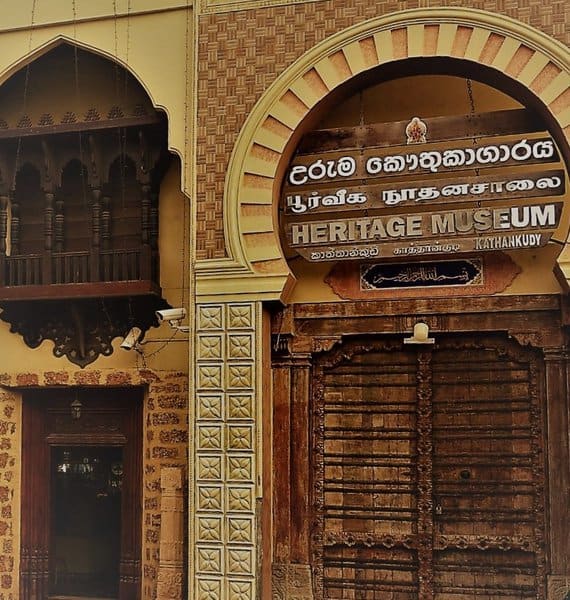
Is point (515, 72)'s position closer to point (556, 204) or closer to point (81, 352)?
point (556, 204)

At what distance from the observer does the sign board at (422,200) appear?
6434 millimetres

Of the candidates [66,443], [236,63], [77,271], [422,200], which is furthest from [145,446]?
[236,63]

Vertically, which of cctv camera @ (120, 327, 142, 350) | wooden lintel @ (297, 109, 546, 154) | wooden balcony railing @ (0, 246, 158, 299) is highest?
wooden lintel @ (297, 109, 546, 154)

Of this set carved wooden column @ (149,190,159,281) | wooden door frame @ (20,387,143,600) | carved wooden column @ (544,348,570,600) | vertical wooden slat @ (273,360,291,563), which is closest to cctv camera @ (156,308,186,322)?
carved wooden column @ (149,190,159,281)

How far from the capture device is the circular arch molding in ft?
21.1

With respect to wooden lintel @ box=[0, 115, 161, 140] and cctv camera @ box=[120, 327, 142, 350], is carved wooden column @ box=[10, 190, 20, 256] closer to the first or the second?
wooden lintel @ box=[0, 115, 161, 140]

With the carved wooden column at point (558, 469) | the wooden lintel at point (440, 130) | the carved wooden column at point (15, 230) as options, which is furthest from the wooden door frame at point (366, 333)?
the carved wooden column at point (15, 230)

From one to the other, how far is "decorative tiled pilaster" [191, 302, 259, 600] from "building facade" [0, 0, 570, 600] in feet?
0.06

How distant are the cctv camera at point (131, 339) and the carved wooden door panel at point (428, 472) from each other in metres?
1.76

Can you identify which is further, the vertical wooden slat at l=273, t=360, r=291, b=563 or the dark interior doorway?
the dark interior doorway

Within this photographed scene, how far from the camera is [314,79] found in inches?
266

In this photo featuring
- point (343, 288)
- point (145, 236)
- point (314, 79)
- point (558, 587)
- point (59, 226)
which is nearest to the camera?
point (558, 587)

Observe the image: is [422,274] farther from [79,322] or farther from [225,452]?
[79,322]

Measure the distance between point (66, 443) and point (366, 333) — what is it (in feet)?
10.6
